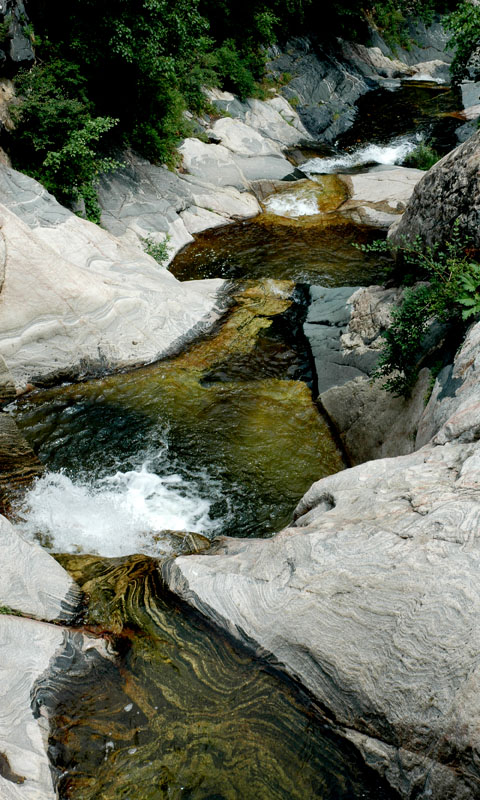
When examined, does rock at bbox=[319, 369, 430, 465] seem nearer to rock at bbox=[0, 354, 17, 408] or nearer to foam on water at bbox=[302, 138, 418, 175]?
rock at bbox=[0, 354, 17, 408]

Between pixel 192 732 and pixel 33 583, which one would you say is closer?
pixel 192 732

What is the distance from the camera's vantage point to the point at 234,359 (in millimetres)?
9898

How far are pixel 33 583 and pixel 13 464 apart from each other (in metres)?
3.01

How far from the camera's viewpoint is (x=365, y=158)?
19219mm

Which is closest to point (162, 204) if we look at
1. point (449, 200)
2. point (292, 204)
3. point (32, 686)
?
point (292, 204)

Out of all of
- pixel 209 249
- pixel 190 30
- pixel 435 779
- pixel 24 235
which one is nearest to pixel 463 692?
pixel 435 779

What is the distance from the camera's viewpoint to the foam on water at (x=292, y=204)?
51.2 ft

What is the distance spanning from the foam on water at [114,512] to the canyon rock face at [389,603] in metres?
1.63

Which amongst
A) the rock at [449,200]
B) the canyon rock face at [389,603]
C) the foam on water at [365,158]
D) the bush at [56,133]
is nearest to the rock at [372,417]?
the canyon rock face at [389,603]

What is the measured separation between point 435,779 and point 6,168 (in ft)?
37.4

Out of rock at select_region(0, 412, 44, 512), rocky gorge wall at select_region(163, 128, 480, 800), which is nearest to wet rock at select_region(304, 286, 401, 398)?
rocky gorge wall at select_region(163, 128, 480, 800)

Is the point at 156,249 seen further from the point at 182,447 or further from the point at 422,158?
the point at 422,158

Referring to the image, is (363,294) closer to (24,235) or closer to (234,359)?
(234,359)

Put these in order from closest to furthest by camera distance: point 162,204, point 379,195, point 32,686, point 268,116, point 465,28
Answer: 1. point 32,686
2. point 465,28
3. point 162,204
4. point 379,195
5. point 268,116
